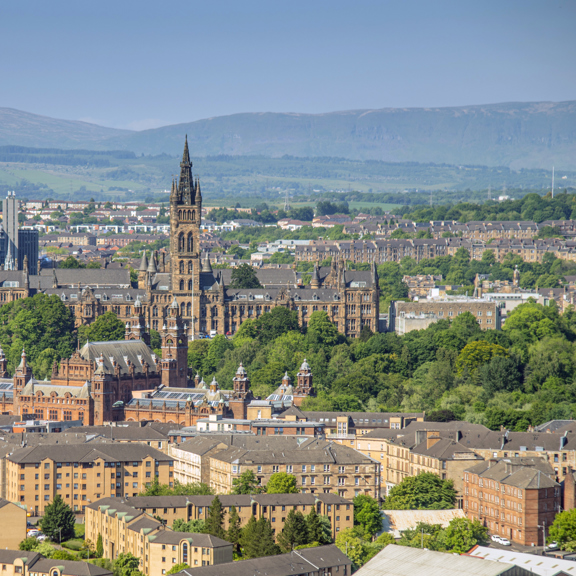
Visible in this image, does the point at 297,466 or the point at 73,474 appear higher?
the point at 297,466

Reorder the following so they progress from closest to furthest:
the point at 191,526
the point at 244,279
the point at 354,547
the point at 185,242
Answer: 1. the point at 354,547
2. the point at 191,526
3. the point at 185,242
4. the point at 244,279

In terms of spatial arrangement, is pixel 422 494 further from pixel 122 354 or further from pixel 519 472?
pixel 122 354

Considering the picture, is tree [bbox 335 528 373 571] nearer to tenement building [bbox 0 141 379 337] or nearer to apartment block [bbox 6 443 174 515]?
apartment block [bbox 6 443 174 515]

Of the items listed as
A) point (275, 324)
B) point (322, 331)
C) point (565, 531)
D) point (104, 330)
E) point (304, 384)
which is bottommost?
point (565, 531)

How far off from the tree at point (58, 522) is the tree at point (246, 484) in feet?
38.9

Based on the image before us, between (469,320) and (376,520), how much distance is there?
6676cm

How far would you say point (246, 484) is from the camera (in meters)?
108

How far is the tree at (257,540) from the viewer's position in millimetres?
93812

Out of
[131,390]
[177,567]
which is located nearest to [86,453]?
[177,567]

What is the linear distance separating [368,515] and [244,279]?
84597 mm

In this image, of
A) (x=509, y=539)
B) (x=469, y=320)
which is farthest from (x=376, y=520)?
(x=469, y=320)

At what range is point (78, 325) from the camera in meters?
172

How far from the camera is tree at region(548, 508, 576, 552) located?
98375 millimetres

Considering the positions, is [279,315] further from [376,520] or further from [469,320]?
[376,520]
